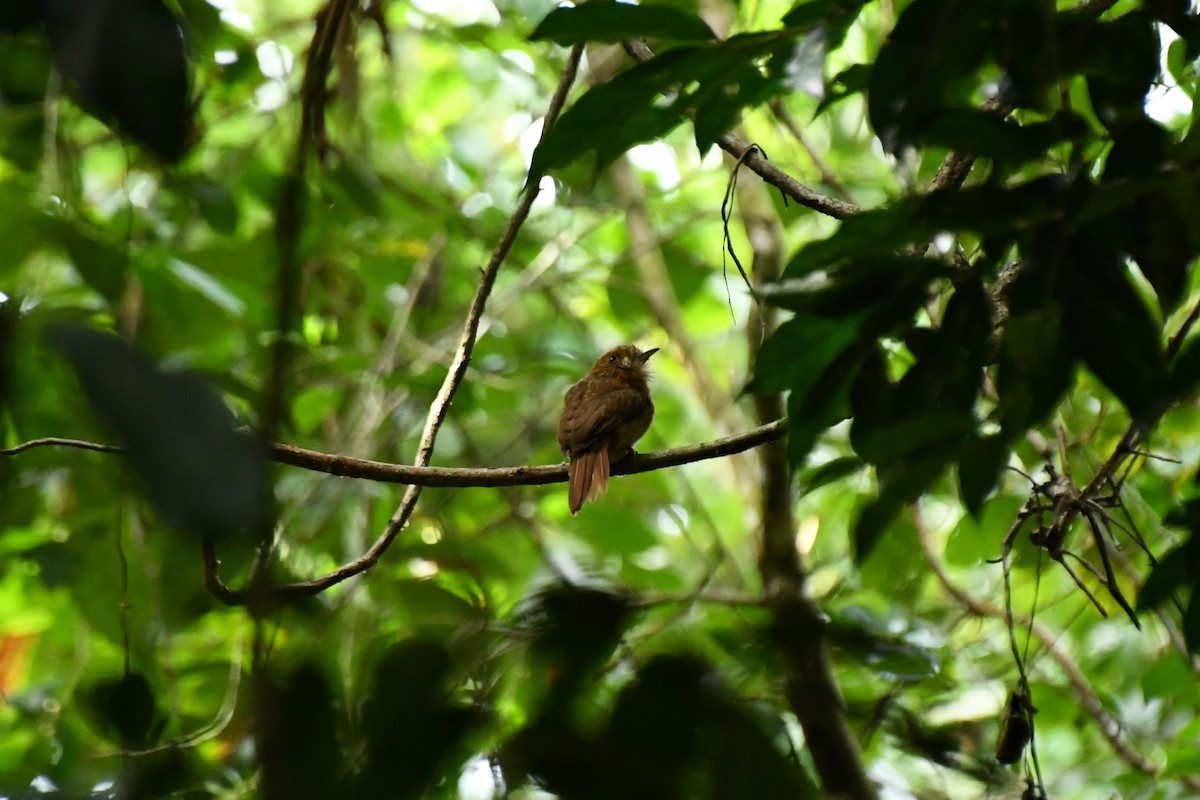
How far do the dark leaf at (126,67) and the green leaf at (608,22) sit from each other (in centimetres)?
74

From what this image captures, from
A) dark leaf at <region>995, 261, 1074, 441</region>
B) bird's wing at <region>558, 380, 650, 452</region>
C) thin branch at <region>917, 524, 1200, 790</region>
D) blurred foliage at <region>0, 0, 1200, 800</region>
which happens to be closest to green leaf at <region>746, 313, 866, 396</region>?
blurred foliage at <region>0, 0, 1200, 800</region>

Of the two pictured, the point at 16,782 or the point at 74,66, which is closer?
the point at 74,66

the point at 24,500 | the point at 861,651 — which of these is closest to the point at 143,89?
the point at 861,651

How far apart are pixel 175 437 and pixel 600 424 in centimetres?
320

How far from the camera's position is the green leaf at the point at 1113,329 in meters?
1.19

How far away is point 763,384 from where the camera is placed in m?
1.50

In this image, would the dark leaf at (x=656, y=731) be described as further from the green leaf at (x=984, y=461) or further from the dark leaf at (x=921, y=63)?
the dark leaf at (x=921, y=63)

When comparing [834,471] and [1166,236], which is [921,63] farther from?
[834,471]

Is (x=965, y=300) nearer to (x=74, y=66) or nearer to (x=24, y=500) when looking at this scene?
(x=74, y=66)

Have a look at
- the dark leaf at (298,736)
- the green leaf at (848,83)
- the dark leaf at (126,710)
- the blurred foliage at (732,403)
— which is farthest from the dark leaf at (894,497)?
the dark leaf at (126,710)

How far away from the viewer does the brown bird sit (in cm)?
370

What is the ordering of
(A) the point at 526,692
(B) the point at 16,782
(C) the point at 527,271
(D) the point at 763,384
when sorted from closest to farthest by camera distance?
(A) the point at 526,692
(D) the point at 763,384
(B) the point at 16,782
(C) the point at 527,271

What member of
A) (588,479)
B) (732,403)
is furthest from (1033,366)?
(588,479)

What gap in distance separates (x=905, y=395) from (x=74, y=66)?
3.20 feet
